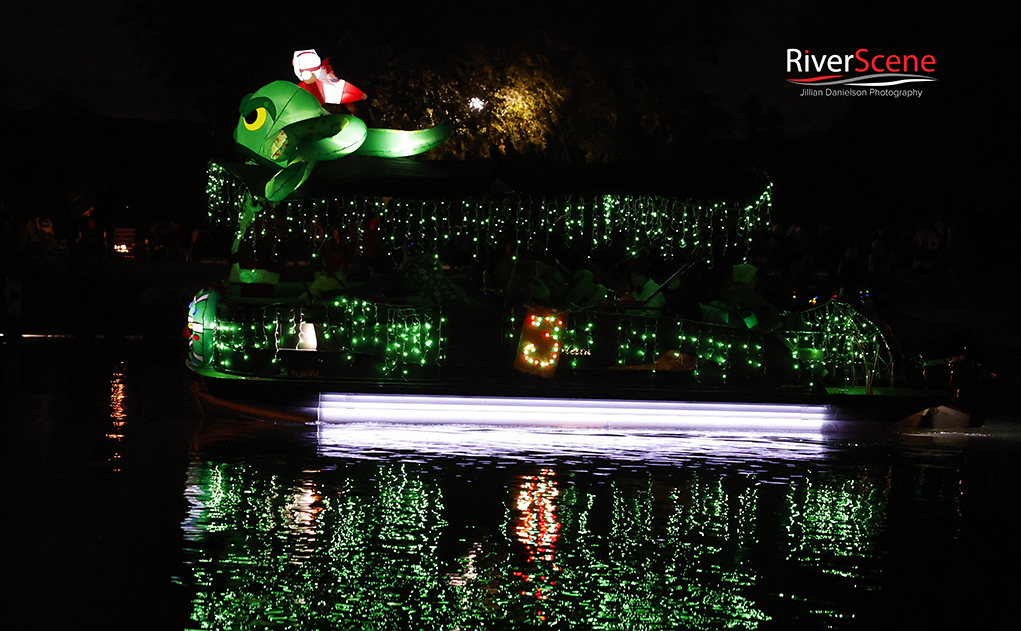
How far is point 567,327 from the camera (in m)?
13.5

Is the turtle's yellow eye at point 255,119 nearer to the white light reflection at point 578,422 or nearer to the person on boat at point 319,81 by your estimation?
the person on boat at point 319,81

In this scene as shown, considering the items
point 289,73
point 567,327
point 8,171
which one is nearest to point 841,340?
point 567,327

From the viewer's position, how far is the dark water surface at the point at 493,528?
6184 mm

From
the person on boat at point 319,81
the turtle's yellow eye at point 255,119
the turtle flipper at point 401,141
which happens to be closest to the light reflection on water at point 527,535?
the turtle's yellow eye at point 255,119

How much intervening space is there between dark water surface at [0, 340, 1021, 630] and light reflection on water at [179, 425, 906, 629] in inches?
1.0

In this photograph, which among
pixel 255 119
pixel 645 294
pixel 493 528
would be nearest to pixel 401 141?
pixel 255 119

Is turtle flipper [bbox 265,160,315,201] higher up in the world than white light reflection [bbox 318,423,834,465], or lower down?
higher up

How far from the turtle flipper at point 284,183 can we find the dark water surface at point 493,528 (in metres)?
2.39

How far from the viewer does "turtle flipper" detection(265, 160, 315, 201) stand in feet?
42.5

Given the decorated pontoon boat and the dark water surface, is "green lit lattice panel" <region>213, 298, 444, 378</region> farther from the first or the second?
the dark water surface

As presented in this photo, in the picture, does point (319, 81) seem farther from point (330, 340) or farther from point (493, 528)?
point (493, 528)

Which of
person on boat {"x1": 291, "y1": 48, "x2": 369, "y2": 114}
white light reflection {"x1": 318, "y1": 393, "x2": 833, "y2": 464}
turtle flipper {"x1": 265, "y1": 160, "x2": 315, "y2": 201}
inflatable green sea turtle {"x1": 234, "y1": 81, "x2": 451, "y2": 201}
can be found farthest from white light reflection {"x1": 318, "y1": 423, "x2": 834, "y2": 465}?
person on boat {"x1": 291, "y1": 48, "x2": 369, "y2": 114}

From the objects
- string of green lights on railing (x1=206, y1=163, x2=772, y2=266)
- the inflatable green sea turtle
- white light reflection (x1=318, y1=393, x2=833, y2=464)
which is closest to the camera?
white light reflection (x1=318, y1=393, x2=833, y2=464)

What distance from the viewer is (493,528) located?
8.01 m
